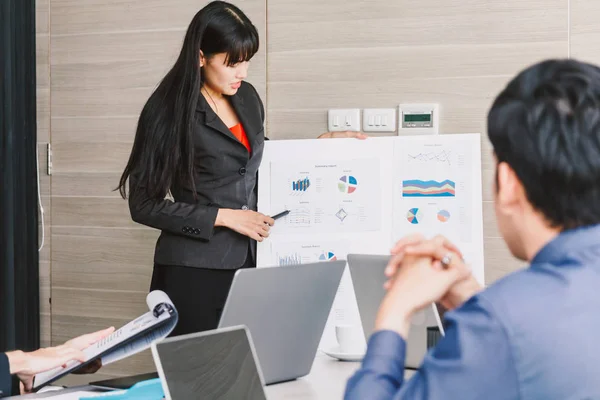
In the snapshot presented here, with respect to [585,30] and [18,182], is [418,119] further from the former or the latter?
[18,182]

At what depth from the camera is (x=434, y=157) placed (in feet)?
9.58

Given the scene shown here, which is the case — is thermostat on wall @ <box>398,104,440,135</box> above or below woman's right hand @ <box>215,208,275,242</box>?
above

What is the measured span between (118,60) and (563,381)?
3027mm

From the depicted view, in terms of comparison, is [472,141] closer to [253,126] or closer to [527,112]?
[253,126]

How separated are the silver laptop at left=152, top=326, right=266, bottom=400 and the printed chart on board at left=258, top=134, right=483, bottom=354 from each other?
4.74 ft

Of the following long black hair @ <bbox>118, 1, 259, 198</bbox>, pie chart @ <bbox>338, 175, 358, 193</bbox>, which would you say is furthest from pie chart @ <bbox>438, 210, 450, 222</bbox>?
long black hair @ <bbox>118, 1, 259, 198</bbox>

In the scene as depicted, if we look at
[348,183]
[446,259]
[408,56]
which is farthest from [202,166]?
[446,259]

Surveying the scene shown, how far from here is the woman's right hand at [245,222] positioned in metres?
2.66

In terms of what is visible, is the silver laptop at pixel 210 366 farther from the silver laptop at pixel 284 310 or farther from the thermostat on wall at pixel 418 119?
the thermostat on wall at pixel 418 119

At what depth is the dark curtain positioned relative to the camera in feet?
11.3

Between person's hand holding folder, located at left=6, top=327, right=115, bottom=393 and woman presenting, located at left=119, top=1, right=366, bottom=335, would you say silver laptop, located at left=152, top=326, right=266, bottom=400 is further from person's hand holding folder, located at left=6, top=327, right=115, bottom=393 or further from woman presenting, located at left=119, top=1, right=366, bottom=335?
woman presenting, located at left=119, top=1, right=366, bottom=335

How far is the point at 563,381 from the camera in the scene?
0.86 m

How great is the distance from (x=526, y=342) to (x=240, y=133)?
2.02 metres

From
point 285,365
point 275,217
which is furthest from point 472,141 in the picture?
point 285,365
